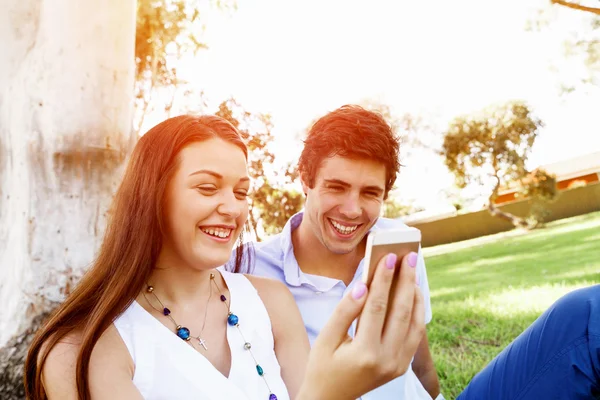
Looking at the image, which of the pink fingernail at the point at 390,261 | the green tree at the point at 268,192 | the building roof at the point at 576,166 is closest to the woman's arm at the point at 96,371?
the pink fingernail at the point at 390,261

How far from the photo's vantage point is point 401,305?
139 centimetres

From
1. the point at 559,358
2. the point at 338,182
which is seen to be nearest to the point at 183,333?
the point at 338,182

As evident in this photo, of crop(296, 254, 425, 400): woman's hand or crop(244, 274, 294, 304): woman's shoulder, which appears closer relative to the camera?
crop(296, 254, 425, 400): woman's hand

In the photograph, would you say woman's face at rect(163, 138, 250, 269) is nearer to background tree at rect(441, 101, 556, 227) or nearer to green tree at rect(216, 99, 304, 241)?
green tree at rect(216, 99, 304, 241)

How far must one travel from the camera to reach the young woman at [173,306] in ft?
5.86

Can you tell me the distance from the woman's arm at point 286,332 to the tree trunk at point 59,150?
5.50 feet

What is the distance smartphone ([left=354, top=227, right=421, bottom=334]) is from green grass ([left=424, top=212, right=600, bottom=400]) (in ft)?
10.5

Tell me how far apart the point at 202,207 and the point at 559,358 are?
1391 mm

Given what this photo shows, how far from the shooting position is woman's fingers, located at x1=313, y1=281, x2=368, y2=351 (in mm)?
1381

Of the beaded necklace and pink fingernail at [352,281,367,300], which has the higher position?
pink fingernail at [352,281,367,300]

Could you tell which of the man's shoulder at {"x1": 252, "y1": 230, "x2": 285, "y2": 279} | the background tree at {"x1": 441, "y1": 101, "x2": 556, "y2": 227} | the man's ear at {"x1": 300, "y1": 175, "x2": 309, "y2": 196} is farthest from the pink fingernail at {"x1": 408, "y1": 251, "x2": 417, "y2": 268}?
the background tree at {"x1": 441, "y1": 101, "x2": 556, "y2": 227}

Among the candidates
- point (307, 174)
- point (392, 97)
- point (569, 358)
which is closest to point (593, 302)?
point (569, 358)

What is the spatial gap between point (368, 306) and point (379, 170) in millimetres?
1568

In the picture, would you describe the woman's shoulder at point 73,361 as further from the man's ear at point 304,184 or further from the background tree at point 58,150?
the background tree at point 58,150
